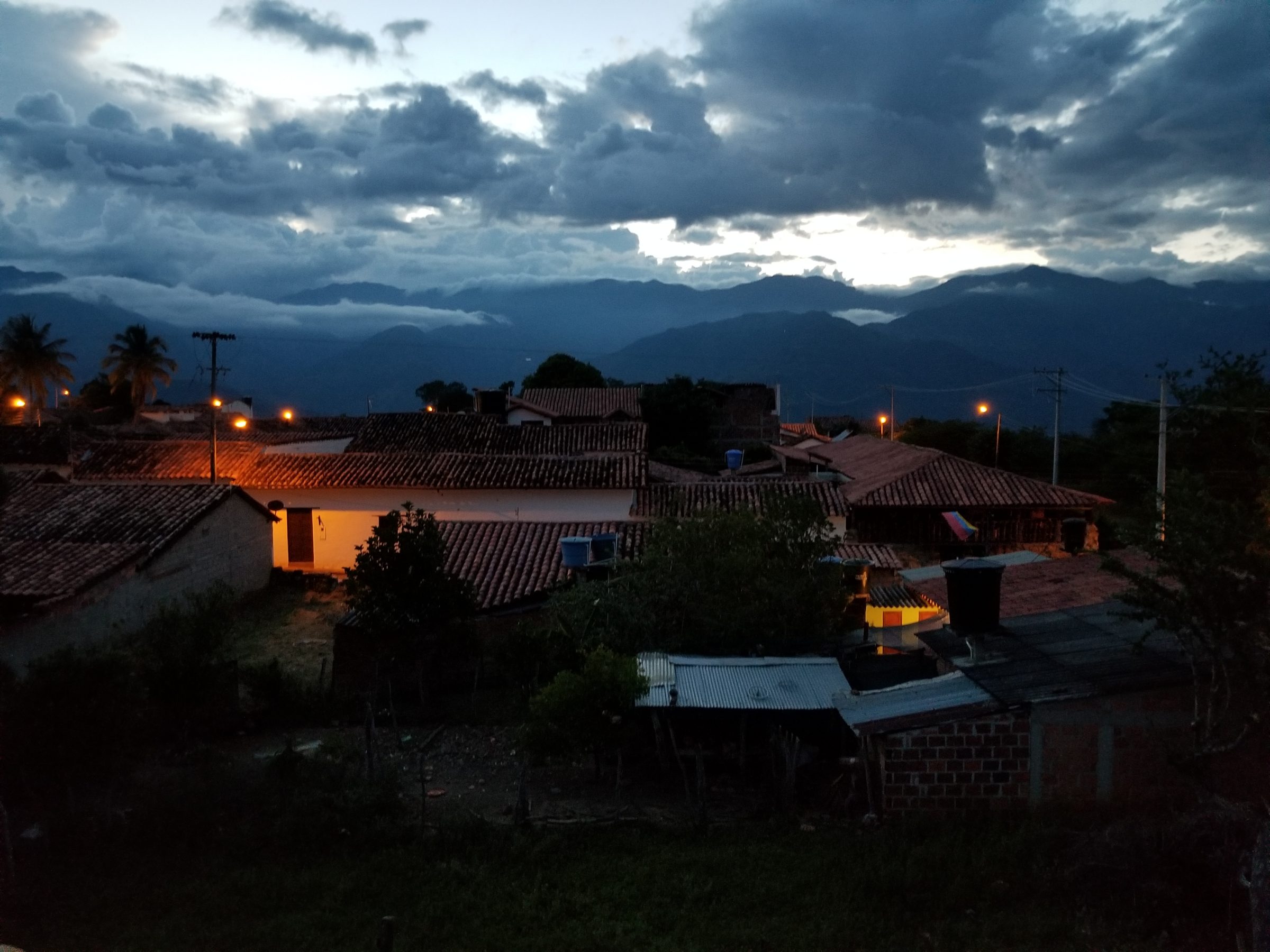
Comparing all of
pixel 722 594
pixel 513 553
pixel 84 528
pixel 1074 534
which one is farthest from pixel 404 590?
pixel 1074 534

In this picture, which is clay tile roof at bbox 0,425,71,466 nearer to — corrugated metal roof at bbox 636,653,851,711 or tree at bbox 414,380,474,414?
tree at bbox 414,380,474,414

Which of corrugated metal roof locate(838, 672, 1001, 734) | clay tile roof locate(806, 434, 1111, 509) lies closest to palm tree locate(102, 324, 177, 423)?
clay tile roof locate(806, 434, 1111, 509)

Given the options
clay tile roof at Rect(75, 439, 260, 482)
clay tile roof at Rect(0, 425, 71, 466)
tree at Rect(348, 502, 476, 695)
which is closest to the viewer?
tree at Rect(348, 502, 476, 695)

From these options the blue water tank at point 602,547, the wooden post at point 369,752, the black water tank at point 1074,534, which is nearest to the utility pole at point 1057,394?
the black water tank at point 1074,534

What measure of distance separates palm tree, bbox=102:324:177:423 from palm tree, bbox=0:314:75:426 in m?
3.22

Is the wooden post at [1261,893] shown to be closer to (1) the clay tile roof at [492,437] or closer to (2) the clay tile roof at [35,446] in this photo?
(1) the clay tile roof at [492,437]

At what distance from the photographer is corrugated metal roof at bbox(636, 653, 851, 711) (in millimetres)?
9805

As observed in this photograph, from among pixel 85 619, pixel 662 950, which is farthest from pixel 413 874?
pixel 85 619

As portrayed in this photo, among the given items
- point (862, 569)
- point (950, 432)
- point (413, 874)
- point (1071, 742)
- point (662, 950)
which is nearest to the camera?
point (662, 950)

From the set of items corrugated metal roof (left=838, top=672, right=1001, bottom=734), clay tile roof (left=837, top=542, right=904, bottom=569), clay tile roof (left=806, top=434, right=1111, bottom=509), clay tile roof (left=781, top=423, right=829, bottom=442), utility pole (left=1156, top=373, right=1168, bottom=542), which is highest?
utility pole (left=1156, top=373, right=1168, bottom=542)

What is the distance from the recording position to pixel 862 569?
17.2 metres

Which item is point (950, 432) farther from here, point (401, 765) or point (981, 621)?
point (401, 765)

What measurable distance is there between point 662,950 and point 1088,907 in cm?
332

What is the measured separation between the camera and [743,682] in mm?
10484
